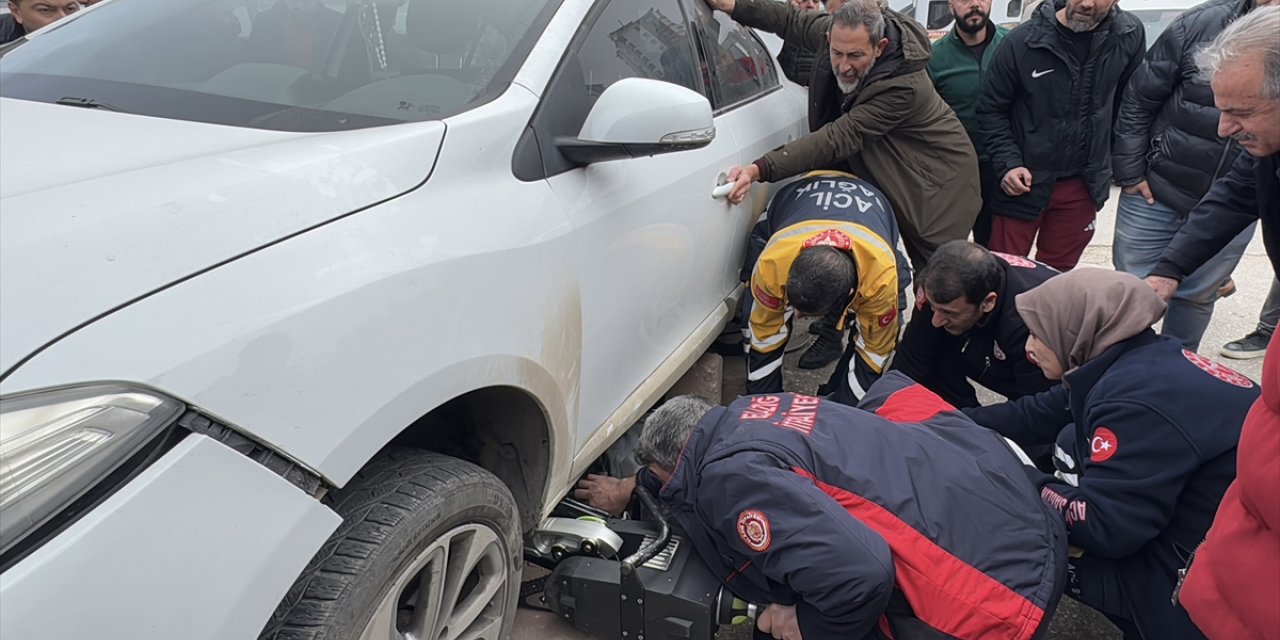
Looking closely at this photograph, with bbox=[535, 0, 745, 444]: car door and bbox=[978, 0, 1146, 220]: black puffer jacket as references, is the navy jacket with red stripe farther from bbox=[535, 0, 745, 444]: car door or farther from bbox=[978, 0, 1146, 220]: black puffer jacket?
bbox=[978, 0, 1146, 220]: black puffer jacket

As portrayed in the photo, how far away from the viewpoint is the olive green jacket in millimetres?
3221

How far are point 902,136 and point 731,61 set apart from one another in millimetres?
819

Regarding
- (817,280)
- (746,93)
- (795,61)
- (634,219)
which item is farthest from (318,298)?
(795,61)

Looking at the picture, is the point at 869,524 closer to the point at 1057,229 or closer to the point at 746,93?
the point at 746,93

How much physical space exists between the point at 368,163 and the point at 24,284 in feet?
1.71

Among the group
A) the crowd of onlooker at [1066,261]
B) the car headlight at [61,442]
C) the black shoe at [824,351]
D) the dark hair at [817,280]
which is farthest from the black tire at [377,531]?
the black shoe at [824,351]

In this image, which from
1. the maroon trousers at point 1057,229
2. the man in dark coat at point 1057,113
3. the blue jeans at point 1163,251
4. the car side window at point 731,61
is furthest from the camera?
the maroon trousers at point 1057,229

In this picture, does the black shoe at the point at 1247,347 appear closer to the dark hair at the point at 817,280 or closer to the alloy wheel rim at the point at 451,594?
the dark hair at the point at 817,280

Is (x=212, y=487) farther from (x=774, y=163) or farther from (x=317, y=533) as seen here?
(x=774, y=163)

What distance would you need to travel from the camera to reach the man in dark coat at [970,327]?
2578mm

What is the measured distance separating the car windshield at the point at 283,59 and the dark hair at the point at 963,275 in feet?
4.68

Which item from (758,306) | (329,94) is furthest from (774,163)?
(329,94)

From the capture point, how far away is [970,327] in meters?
2.72

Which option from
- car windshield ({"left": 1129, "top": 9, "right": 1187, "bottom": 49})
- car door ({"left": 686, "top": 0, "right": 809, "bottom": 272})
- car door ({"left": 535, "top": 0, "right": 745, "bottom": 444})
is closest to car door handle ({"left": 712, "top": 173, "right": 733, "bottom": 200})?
car door ({"left": 535, "top": 0, "right": 745, "bottom": 444})
